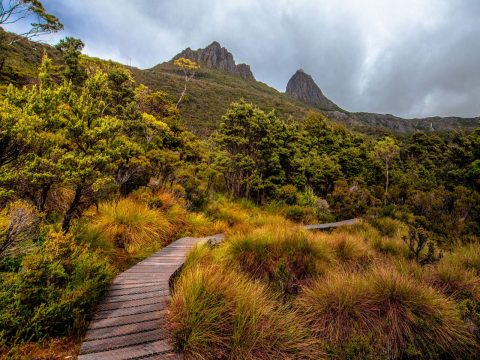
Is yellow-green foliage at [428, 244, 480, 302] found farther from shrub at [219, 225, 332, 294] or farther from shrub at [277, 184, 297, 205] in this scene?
shrub at [277, 184, 297, 205]

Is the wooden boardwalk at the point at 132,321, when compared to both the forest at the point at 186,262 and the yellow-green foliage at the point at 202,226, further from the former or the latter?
the yellow-green foliage at the point at 202,226

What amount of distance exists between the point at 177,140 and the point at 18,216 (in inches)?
394

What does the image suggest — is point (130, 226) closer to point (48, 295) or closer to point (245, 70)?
point (48, 295)

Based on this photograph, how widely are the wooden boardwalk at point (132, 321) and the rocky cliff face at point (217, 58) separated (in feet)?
394

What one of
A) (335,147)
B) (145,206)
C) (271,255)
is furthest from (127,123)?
(335,147)

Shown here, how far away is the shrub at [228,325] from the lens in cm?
265

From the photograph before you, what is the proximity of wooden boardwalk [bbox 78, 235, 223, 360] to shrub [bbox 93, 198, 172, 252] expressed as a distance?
133 cm

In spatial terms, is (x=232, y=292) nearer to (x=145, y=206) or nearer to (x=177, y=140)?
(x=145, y=206)

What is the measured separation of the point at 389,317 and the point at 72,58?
26697 mm

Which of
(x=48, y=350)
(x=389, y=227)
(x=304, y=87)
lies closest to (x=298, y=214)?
(x=389, y=227)

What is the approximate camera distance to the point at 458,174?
21.2m

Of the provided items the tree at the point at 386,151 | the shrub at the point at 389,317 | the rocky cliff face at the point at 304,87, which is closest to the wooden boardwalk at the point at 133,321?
the shrub at the point at 389,317

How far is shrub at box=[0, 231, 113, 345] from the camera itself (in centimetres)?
245

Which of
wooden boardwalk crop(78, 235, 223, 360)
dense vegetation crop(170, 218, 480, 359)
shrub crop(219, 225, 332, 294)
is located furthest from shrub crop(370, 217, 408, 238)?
wooden boardwalk crop(78, 235, 223, 360)
